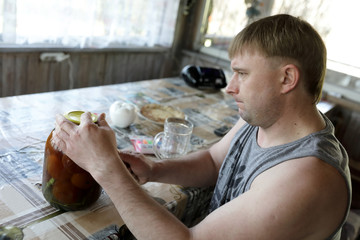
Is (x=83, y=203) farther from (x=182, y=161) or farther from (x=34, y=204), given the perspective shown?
(x=182, y=161)

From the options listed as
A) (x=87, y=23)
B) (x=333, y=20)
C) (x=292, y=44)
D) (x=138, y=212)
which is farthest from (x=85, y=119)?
(x=333, y=20)

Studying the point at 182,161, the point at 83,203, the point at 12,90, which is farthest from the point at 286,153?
the point at 12,90

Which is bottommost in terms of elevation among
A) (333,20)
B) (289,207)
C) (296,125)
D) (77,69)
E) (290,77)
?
(77,69)

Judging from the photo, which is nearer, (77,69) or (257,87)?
(257,87)

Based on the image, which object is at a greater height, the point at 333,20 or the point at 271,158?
the point at 333,20

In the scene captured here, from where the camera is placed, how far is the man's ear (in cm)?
76

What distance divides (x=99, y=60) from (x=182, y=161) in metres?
1.74

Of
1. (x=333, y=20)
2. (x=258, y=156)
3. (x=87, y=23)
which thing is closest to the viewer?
(x=258, y=156)

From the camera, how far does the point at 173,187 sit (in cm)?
101

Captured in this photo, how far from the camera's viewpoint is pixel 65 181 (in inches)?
28.7

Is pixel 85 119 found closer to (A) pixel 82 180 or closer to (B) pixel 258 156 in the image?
(A) pixel 82 180

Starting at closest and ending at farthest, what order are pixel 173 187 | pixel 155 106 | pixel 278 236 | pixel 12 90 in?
pixel 278 236 < pixel 173 187 < pixel 155 106 < pixel 12 90

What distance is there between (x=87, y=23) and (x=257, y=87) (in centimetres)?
177

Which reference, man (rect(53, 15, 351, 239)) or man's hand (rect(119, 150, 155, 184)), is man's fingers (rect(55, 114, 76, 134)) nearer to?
man (rect(53, 15, 351, 239))
